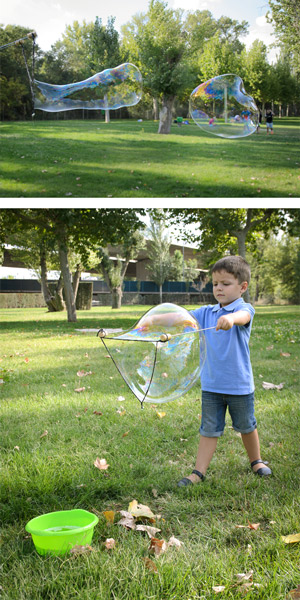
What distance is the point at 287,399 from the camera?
14.3ft

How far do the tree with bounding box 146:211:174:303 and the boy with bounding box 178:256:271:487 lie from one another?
13172mm

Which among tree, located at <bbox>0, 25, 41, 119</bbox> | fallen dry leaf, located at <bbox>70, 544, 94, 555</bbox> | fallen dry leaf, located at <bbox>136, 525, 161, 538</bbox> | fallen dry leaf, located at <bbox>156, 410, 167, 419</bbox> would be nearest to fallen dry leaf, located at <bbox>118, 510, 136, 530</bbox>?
fallen dry leaf, located at <bbox>136, 525, 161, 538</bbox>

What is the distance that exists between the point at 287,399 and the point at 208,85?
21.6ft

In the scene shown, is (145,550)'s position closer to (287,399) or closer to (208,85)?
(287,399)

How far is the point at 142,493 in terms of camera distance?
2.55 meters

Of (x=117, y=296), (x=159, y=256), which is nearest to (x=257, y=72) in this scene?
(x=159, y=256)

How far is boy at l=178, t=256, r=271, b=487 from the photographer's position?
2740mm

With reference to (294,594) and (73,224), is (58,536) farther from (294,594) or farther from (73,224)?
(73,224)

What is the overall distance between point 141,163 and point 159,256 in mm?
6402

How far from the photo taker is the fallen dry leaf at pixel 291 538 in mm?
2006

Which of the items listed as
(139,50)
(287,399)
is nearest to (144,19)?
(139,50)

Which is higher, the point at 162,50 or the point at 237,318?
the point at 162,50

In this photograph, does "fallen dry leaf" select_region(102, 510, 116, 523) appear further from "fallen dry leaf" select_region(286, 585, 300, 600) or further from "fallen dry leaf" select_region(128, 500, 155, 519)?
"fallen dry leaf" select_region(286, 585, 300, 600)

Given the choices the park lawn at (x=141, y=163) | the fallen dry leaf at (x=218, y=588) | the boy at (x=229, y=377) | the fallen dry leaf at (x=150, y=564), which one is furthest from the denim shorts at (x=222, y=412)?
the park lawn at (x=141, y=163)
